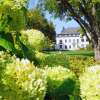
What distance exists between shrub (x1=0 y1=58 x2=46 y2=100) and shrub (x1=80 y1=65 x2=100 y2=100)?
0.49ft

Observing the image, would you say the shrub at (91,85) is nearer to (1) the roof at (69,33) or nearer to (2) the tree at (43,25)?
(2) the tree at (43,25)

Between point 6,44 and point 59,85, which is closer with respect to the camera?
point 59,85

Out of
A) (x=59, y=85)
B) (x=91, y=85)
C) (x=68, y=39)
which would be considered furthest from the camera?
(x=68, y=39)

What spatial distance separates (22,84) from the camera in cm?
126

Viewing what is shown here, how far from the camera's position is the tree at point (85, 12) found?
2775 cm

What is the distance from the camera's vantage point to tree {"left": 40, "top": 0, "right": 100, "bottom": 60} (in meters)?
A: 27.7

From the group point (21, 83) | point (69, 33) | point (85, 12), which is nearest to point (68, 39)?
point (69, 33)

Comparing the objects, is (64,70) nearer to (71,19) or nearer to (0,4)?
(0,4)

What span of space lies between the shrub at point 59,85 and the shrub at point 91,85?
0.12 meters

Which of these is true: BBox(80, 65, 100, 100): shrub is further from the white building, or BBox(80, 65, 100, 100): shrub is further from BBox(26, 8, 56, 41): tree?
the white building

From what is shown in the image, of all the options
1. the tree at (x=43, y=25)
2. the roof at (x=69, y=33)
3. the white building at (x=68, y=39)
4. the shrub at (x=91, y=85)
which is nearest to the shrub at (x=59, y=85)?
the shrub at (x=91, y=85)

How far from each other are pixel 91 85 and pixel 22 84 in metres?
0.24

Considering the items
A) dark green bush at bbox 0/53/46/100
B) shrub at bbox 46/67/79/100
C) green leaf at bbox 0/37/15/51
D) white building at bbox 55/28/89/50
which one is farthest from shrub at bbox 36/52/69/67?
white building at bbox 55/28/89/50

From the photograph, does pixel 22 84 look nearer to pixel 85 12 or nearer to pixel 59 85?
pixel 59 85
